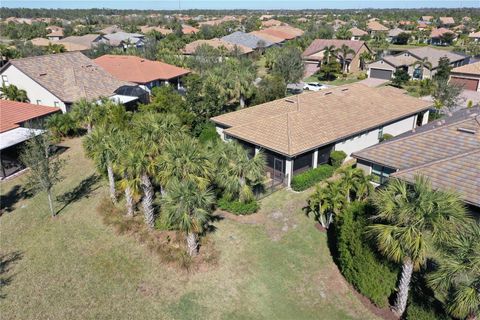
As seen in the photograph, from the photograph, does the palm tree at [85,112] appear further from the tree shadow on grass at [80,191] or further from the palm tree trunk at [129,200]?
the palm tree trunk at [129,200]

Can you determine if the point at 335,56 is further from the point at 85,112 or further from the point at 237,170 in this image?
the point at 237,170

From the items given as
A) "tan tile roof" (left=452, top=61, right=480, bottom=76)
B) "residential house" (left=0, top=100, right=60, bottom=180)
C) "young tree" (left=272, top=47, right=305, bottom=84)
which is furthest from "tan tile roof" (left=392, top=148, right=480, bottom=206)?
"tan tile roof" (left=452, top=61, right=480, bottom=76)

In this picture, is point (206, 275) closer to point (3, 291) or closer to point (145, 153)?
point (145, 153)

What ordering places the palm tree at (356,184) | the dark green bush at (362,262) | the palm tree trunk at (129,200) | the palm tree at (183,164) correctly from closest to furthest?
the dark green bush at (362,262)
the palm tree at (183,164)
the palm tree at (356,184)
the palm tree trunk at (129,200)

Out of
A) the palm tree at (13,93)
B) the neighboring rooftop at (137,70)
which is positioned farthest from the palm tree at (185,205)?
the neighboring rooftop at (137,70)

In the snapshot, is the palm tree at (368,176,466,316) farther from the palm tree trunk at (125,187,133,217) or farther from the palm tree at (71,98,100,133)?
the palm tree at (71,98,100,133)

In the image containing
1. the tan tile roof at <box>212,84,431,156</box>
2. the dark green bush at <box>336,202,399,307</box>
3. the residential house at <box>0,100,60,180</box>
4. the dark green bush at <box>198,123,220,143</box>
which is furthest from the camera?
the dark green bush at <box>198,123,220,143</box>
